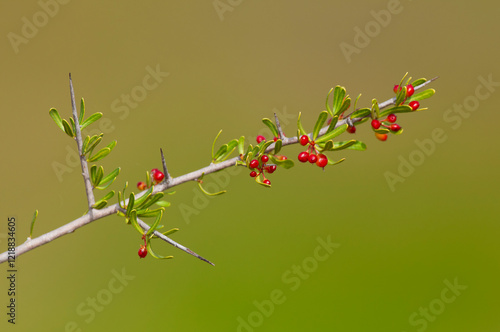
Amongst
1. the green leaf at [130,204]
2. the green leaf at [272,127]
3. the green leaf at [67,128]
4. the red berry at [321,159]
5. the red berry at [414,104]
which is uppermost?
the green leaf at [67,128]

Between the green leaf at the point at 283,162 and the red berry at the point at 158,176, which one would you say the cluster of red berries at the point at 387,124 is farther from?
the red berry at the point at 158,176

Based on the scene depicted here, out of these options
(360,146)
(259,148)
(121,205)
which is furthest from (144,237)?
(360,146)

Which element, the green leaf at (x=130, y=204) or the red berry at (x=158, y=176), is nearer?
the green leaf at (x=130, y=204)

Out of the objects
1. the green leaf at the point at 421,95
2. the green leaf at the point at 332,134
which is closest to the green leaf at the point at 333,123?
the green leaf at the point at 332,134

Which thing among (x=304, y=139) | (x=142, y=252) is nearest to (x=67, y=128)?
(x=142, y=252)

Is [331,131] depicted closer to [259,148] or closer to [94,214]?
[259,148]

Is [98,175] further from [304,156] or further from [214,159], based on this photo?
[304,156]

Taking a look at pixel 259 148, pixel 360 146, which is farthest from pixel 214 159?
pixel 360 146

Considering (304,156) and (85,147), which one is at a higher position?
(85,147)

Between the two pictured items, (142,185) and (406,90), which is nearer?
(406,90)
